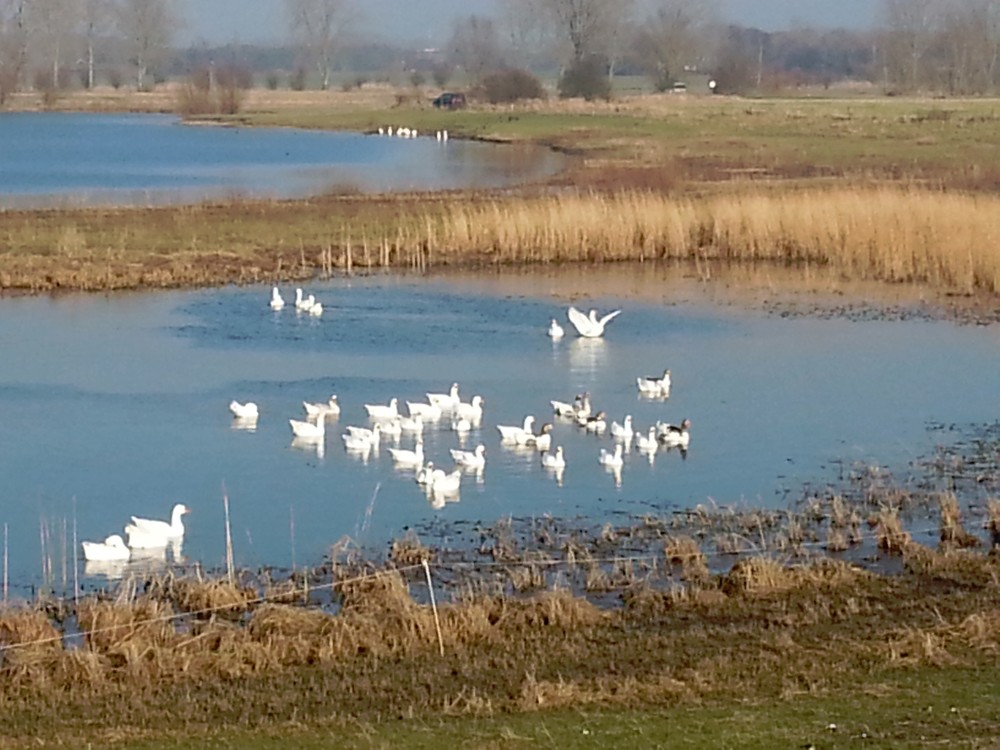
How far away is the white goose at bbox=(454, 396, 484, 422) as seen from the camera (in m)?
20.0

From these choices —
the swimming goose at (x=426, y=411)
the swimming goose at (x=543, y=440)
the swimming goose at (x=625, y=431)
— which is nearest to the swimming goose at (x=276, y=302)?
the swimming goose at (x=426, y=411)

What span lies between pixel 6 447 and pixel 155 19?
557ft

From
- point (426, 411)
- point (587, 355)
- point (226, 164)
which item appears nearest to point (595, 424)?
point (426, 411)

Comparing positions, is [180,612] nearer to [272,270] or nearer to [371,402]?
[371,402]

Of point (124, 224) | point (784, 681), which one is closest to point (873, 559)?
point (784, 681)

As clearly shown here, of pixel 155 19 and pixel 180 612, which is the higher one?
pixel 155 19

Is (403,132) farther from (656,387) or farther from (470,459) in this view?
(470,459)

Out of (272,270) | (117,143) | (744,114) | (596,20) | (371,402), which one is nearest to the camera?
(371,402)

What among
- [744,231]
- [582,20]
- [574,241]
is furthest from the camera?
[582,20]

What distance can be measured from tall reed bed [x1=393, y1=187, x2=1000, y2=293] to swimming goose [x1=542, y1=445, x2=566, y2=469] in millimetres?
15380

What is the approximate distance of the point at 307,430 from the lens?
19.4 metres

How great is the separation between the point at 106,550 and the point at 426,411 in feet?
20.2

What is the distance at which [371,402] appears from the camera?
21562mm

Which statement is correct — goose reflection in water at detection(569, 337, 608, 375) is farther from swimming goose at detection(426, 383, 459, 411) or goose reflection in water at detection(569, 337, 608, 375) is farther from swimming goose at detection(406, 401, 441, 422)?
swimming goose at detection(406, 401, 441, 422)
